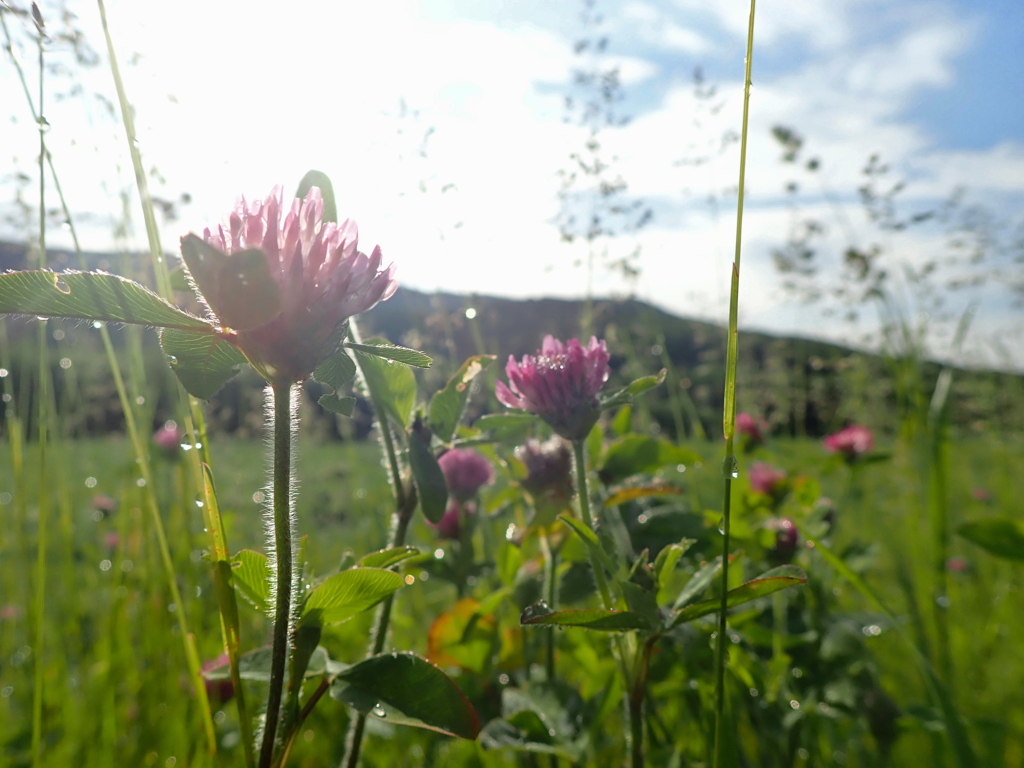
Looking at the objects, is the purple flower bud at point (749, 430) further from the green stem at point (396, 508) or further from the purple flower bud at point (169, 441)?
the purple flower bud at point (169, 441)

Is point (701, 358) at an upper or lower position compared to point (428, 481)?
upper

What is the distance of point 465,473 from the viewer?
4.34 ft

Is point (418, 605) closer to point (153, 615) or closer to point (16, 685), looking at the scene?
point (153, 615)

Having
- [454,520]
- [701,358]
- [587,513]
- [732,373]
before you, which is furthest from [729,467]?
[701,358]

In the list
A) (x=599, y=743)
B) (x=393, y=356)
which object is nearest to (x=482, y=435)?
(x=393, y=356)

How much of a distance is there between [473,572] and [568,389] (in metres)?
0.70

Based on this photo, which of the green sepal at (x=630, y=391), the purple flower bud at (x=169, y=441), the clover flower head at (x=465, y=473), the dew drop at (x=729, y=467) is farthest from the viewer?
the purple flower bud at (x=169, y=441)

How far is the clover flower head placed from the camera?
1.30 meters

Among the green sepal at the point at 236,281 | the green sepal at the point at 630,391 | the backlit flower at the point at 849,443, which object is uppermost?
the green sepal at the point at 236,281

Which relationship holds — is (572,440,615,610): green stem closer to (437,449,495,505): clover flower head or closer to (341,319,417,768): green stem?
(341,319,417,768): green stem

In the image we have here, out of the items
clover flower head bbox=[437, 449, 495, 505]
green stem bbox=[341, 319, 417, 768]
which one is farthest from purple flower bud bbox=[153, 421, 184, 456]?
green stem bbox=[341, 319, 417, 768]

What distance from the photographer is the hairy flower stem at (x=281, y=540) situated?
1.89ft

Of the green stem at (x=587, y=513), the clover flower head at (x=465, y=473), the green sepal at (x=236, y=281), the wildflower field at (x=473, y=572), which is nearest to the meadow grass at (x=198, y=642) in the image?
the wildflower field at (x=473, y=572)

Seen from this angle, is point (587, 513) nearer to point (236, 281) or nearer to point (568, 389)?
point (568, 389)
